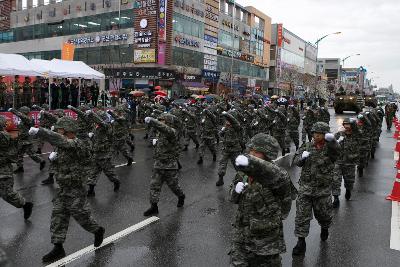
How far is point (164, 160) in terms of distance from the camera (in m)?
7.55

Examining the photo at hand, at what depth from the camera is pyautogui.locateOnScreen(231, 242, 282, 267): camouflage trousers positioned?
13.4ft

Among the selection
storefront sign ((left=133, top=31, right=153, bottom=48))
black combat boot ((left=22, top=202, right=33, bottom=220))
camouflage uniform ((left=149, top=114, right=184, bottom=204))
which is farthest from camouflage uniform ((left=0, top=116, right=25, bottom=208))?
storefront sign ((left=133, top=31, right=153, bottom=48))

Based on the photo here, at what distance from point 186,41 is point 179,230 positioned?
37355mm

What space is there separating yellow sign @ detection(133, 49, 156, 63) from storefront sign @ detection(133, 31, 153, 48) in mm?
531

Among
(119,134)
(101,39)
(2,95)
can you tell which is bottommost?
(119,134)

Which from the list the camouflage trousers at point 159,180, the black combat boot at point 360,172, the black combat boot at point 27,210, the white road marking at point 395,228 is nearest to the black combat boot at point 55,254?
the black combat boot at point 27,210

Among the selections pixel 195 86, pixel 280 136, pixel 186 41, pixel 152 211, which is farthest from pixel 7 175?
pixel 195 86

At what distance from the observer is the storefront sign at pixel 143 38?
3859 cm

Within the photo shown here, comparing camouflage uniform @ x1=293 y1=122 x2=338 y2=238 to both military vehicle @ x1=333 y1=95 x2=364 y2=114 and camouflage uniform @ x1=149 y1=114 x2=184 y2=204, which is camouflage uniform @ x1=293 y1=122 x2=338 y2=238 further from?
military vehicle @ x1=333 y1=95 x2=364 y2=114

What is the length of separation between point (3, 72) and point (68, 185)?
45.0 feet

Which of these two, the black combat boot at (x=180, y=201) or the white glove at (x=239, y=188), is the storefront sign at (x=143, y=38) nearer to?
the black combat boot at (x=180, y=201)

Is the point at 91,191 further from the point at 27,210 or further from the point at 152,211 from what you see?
the point at 152,211

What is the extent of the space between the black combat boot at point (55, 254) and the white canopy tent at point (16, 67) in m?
13.9

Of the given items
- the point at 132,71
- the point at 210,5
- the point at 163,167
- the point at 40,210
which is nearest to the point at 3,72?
the point at 40,210
